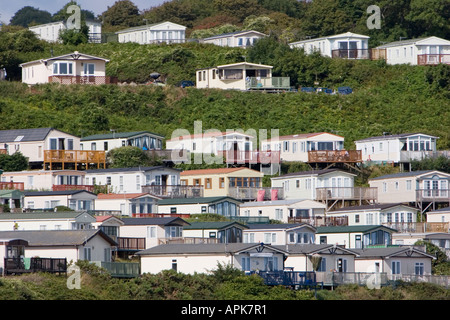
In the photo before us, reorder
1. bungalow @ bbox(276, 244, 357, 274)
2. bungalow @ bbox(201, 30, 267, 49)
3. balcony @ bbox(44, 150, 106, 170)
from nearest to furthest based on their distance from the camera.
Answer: bungalow @ bbox(276, 244, 357, 274) → balcony @ bbox(44, 150, 106, 170) → bungalow @ bbox(201, 30, 267, 49)

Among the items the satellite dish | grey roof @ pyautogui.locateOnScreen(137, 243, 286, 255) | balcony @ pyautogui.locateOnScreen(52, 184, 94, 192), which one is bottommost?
grey roof @ pyautogui.locateOnScreen(137, 243, 286, 255)

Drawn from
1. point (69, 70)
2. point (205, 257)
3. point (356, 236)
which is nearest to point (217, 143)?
point (69, 70)

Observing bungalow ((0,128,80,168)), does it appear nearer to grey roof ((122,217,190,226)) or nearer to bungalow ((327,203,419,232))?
grey roof ((122,217,190,226))

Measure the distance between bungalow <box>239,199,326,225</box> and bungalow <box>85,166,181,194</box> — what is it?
6.97 metres

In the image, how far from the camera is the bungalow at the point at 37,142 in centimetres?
8812

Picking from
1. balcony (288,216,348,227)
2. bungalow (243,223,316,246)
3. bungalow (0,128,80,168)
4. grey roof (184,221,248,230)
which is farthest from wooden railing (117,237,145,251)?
bungalow (0,128,80,168)

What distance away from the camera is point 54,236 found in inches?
2410

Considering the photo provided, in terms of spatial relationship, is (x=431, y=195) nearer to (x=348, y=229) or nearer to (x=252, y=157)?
(x=348, y=229)

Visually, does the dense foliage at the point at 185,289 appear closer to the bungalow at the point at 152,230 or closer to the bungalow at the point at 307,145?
the bungalow at the point at 152,230

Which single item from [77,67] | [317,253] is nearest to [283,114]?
[77,67]

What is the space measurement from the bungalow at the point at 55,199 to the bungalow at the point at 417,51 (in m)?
55.9

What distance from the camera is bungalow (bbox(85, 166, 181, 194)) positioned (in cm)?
8350

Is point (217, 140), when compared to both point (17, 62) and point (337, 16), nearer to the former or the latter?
point (17, 62)

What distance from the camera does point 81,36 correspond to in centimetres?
12650
